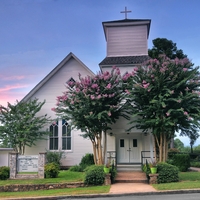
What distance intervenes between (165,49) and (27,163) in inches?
887

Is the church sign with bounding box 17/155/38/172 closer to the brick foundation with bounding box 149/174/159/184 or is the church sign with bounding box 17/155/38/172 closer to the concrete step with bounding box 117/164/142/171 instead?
the concrete step with bounding box 117/164/142/171

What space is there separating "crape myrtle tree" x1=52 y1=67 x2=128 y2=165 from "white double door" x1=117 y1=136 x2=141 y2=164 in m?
4.95

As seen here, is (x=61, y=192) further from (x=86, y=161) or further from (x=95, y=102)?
(x=86, y=161)

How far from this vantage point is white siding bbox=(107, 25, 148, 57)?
22.1 m

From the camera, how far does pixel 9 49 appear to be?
19.0 m

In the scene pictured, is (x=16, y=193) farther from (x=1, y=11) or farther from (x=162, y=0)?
(x=162, y=0)

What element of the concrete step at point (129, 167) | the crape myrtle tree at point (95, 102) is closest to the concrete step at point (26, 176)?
the crape myrtle tree at point (95, 102)

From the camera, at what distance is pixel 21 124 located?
62.0 ft

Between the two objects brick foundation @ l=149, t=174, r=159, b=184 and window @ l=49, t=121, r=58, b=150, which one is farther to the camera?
window @ l=49, t=121, r=58, b=150

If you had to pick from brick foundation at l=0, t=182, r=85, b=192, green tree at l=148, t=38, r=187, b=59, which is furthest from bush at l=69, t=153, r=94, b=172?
green tree at l=148, t=38, r=187, b=59

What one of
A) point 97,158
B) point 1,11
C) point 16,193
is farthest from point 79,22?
point 16,193

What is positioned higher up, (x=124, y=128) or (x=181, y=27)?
(x=181, y=27)

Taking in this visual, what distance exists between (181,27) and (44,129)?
40.1 ft

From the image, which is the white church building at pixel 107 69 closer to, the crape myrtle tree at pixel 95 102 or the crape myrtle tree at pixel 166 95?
the crape myrtle tree at pixel 95 102
